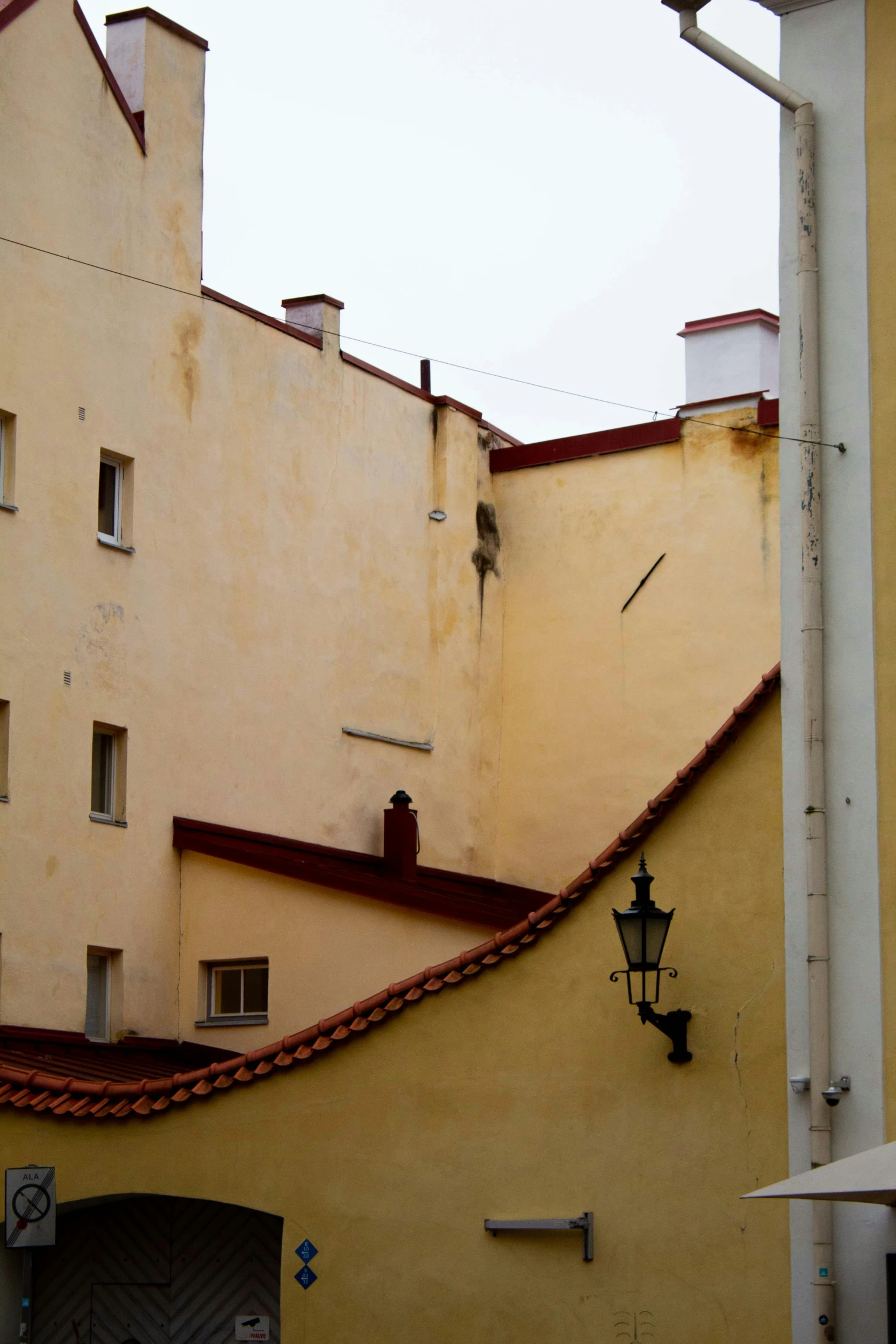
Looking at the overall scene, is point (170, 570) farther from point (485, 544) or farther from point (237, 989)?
point (485, 544)

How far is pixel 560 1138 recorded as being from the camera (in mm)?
11664

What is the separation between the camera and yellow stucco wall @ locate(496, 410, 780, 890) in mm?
21531

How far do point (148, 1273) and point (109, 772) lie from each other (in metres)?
5.27

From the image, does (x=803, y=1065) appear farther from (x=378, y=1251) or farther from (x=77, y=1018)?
(x=77, y=1018)

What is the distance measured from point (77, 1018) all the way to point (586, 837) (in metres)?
7.13

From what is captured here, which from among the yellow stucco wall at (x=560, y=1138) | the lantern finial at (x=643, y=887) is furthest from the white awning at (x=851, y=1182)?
the lantern finial at (x=643, y=887)

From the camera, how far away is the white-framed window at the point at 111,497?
60.6ft

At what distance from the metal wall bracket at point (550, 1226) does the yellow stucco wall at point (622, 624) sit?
10.2 meters

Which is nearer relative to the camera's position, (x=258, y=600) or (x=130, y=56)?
(x=130, y=56)

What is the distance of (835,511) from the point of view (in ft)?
35.9

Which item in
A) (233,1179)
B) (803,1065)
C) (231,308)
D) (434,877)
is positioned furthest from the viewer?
(434,877)

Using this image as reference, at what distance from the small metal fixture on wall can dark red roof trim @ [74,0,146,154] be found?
35.8 feet

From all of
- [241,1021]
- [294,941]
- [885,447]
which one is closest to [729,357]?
[294,941]

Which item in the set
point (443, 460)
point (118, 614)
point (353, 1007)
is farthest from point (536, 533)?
point (353, 1007)
